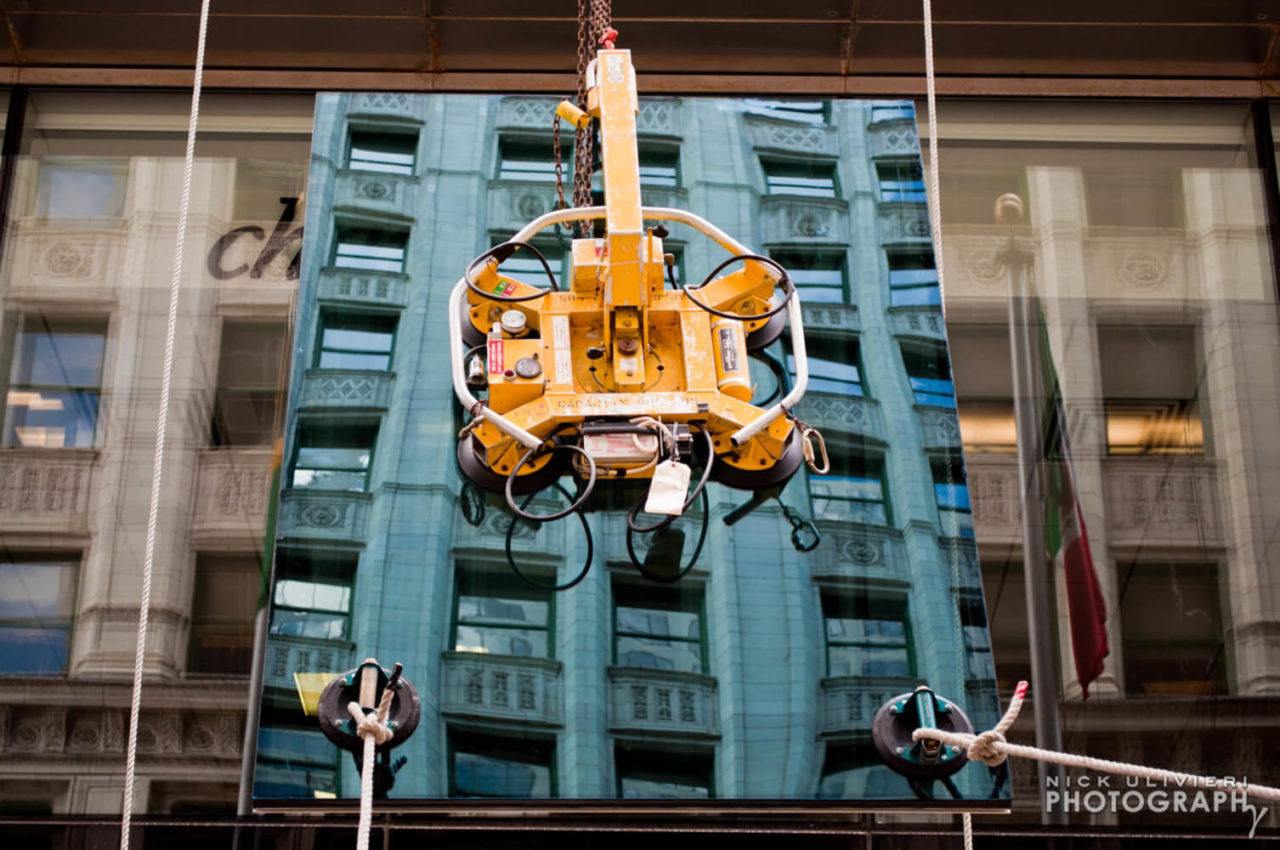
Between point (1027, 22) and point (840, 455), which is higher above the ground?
point (1027, 22)

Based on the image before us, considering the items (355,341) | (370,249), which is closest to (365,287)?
(370,249)

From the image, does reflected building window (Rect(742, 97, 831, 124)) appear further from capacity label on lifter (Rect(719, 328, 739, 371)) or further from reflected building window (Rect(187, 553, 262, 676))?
reflected building window (Rect(187, 553, 262, 676))

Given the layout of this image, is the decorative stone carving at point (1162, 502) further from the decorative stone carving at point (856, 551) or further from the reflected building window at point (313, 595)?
the reflected building window at point (313, 595)

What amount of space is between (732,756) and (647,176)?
9.88 feet

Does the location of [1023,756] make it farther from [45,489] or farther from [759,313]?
[45,489]

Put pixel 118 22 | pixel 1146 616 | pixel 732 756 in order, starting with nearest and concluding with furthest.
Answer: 1. pixel 732 756
2. pixel 1146 616
3. pixel 118 22

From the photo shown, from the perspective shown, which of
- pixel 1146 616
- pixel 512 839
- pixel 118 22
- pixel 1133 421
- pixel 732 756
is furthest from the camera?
pixel 118 22

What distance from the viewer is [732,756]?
600 centimetres

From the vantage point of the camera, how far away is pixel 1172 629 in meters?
7.33

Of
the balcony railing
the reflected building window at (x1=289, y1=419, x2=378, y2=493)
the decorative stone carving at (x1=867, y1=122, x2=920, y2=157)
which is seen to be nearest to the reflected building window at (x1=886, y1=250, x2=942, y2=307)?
the decorative stone carving at (x1=867, y1=122, x2=920, y2=157)

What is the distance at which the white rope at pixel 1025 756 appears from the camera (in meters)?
Result: 4.69

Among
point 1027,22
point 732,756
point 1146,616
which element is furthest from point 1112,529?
point 1027,22

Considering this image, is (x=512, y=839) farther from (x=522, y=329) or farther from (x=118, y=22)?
(x=118, y=22)

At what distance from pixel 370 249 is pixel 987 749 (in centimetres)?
366
